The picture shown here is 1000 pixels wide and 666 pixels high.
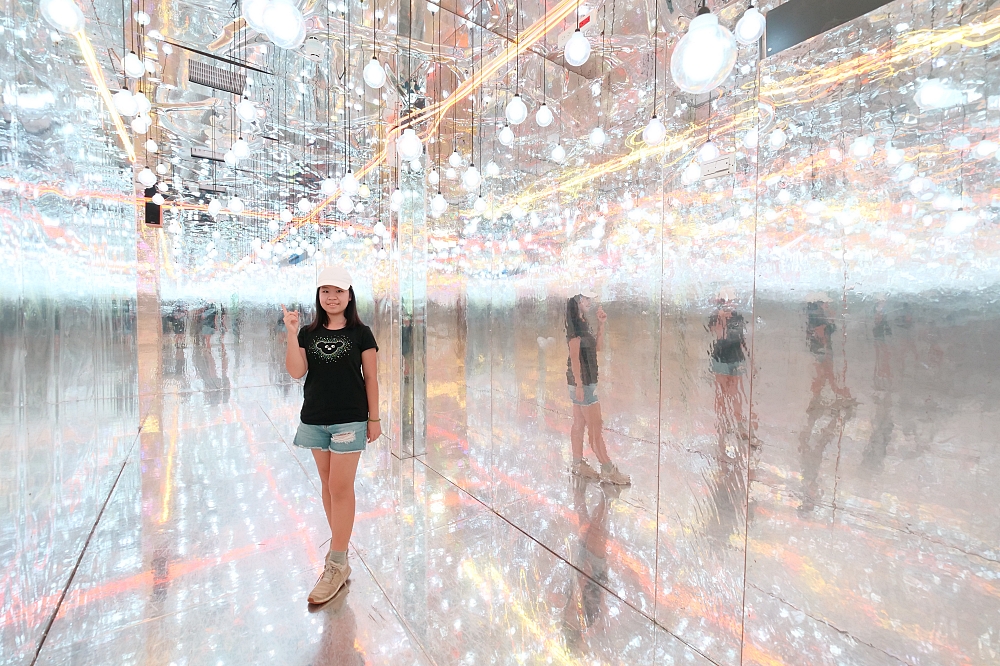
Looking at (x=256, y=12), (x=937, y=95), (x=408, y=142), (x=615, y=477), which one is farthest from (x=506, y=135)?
(x=615, y=477)

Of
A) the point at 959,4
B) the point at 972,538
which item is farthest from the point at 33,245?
the point at 972,538

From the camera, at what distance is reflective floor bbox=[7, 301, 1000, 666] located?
145cm

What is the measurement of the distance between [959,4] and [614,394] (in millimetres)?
1761

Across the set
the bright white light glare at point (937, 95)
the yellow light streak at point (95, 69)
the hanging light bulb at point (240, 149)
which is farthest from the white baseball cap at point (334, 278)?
the hanging light bulb at point (240, 149)

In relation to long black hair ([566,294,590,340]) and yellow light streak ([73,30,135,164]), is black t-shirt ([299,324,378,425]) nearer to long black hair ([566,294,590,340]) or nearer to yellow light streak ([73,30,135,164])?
long black hair ([566,294,590,340])

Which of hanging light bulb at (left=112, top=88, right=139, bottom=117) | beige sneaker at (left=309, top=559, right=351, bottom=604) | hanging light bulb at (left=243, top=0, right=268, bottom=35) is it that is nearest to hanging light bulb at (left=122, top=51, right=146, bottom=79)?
hanging light bulb at (left=112, top=88, right=139, bottom=117)

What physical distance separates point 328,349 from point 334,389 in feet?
0.62

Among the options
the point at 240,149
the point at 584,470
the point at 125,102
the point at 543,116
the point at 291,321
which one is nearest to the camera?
the point at 291,321

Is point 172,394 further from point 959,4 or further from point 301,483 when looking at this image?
point 959,4

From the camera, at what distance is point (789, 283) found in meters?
1.58

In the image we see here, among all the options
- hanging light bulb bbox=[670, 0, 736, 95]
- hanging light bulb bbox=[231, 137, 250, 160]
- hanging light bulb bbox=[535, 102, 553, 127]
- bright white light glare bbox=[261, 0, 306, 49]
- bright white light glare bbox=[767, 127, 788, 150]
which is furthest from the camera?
hanging light bulb bbox=[231, 137, 250, 160]

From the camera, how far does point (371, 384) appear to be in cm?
222

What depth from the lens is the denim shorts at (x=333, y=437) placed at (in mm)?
2115

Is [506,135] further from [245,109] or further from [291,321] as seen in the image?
[245,109]
